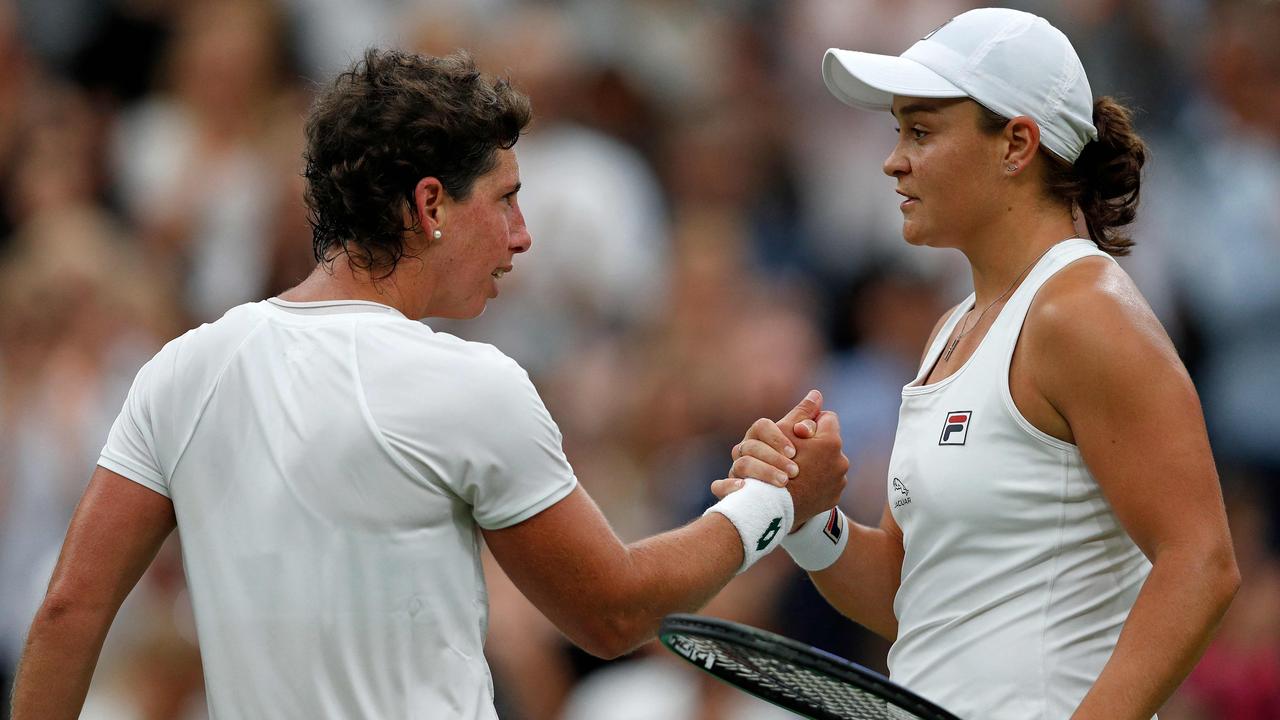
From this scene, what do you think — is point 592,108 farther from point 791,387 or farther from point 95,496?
point 95,496

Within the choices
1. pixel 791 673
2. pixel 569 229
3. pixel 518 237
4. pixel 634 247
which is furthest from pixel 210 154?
pixel 791 673

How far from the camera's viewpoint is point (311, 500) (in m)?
2.89

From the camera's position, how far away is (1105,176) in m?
3.32

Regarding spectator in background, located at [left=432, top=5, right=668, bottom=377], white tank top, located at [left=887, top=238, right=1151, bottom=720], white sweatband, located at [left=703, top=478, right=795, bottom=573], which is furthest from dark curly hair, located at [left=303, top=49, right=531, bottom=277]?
spectator in background, located at [left=432, top=5, right=668, bottom=377]

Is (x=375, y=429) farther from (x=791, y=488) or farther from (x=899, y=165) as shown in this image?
(x=899, y=165)

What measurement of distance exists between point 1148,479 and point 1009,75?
86 centimetres

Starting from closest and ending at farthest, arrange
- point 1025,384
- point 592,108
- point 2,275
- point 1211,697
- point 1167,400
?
point 1167,400 < point 1025,384 < point 1211,697 < point 2,275 < point 592,108

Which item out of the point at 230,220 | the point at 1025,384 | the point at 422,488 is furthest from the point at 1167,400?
the point at 230,220

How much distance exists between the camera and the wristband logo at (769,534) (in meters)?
3.31

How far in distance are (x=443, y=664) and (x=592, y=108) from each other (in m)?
5.91

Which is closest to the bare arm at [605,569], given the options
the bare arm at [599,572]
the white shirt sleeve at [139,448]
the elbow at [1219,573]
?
the bare arm at [599,572]

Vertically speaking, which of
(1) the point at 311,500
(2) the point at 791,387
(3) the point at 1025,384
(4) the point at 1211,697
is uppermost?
(3) the point at 1025,384

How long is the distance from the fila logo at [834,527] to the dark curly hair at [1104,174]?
80cm

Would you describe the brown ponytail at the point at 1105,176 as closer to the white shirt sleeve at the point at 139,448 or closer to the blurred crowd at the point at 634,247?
the white shirt sleeve at the point at 139,448
